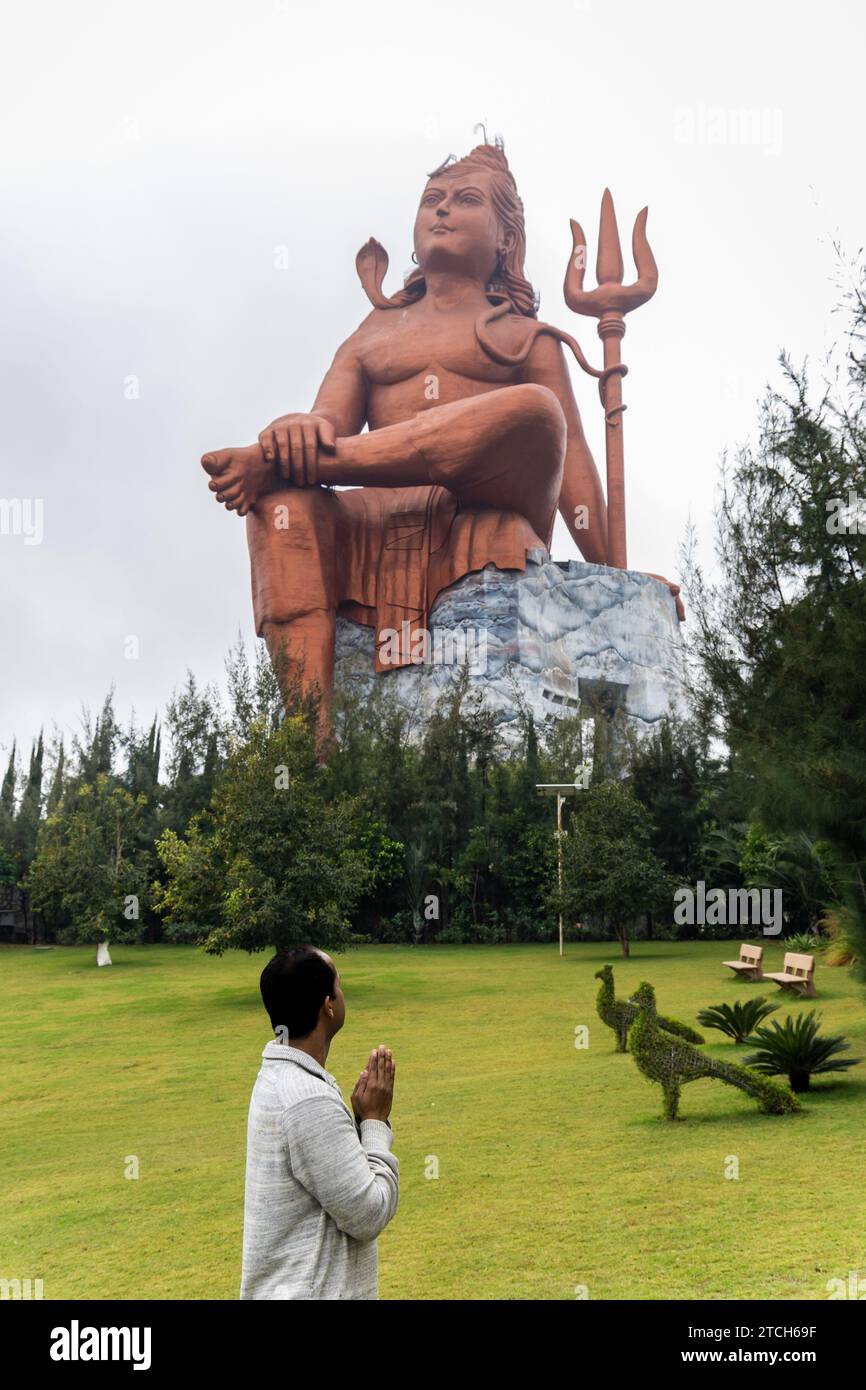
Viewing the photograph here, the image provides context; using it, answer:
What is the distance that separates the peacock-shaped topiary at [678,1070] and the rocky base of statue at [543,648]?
19583 millimetres

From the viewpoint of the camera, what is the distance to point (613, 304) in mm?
30562

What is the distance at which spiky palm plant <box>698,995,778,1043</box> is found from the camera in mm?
8977

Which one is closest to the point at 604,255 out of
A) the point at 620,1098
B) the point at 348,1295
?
the point at 620,1098

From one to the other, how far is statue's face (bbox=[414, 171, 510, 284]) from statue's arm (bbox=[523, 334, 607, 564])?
2.85 m

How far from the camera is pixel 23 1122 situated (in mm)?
7566

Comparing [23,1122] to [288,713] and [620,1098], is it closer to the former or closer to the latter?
[620,1098]

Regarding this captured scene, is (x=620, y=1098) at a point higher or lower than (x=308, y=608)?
lower

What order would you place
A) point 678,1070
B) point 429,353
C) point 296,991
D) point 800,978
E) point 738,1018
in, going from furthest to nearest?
point 429,353 < point 800,978 < point 738,1018 < point 678,1070 < point 296,991

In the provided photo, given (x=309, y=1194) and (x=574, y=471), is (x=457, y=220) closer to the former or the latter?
(x=574, y=471)

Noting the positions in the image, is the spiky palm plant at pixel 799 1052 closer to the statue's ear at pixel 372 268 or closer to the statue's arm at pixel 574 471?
the statue's arm at pixel 574 471

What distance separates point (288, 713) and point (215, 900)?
8.07m

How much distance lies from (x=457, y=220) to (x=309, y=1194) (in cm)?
2869

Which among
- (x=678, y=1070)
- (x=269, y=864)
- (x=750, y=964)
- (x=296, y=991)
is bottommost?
(x=750, y=964)

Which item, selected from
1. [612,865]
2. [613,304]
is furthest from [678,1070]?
[613,304]
